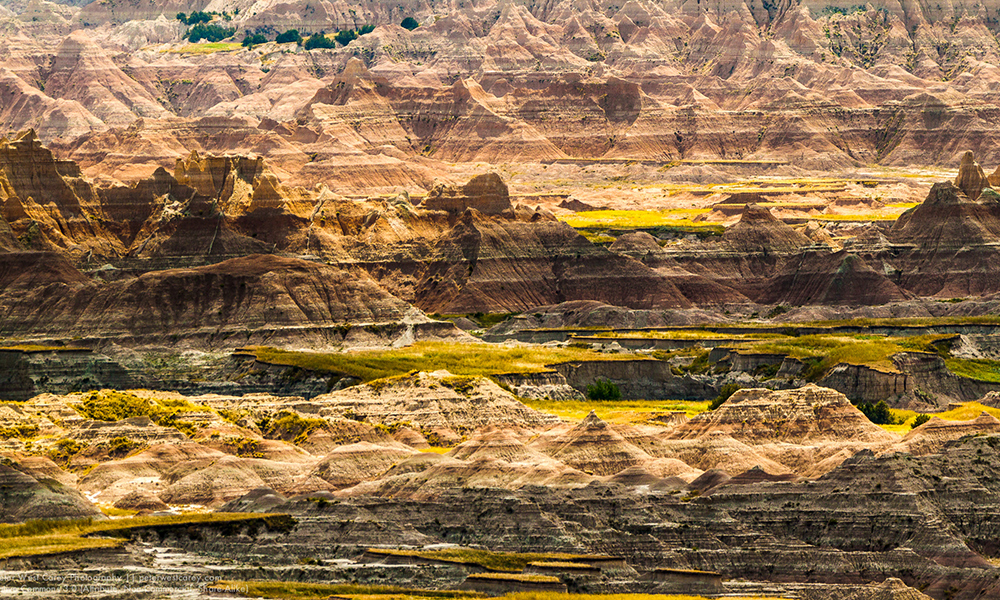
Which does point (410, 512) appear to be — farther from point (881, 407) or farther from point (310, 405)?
point (881, 407)

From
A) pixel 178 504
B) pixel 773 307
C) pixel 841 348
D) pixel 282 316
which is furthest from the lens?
pixel 773 307

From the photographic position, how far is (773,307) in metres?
199

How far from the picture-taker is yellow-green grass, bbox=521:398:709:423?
126250mm

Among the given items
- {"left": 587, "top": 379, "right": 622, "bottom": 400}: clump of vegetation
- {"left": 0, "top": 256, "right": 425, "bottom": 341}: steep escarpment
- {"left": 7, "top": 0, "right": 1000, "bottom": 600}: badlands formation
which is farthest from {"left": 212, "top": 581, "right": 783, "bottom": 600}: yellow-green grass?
{"left": 0, "top": 256, "right": 425, "bottom": 341}: steep escarpment

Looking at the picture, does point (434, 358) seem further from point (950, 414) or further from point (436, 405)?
point (950, 414)

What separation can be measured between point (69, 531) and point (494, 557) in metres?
18.4

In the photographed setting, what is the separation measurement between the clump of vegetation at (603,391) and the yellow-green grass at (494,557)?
210 ft

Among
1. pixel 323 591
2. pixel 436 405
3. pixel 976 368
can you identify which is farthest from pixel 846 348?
pixel 323 591

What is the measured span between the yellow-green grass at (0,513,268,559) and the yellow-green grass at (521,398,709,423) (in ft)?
123

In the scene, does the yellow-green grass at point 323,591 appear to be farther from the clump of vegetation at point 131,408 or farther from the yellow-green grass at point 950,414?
the clump of vegetation at point 131,408

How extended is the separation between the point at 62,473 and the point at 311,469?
11.7 meters

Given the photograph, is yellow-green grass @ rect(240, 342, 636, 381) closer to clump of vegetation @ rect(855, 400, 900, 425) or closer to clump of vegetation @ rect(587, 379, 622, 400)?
clump of vegetation @ rect(587, 379, 622, 400)

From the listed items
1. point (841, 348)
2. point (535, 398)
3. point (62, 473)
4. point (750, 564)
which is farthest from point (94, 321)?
point (750, 564)

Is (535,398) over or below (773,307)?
over
